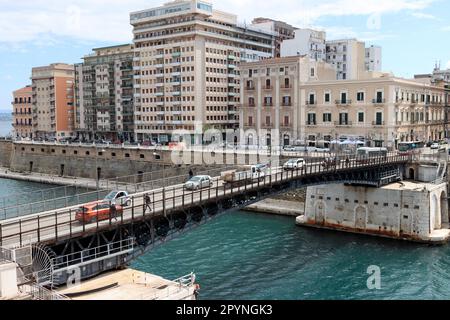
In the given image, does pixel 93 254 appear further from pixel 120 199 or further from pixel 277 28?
pixel 277 28

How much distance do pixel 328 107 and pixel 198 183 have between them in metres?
45.8

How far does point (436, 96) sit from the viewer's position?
8825 centimetres

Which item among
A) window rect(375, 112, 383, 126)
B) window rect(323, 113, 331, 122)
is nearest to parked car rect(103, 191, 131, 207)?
window rect(375, 112, 383, 126)

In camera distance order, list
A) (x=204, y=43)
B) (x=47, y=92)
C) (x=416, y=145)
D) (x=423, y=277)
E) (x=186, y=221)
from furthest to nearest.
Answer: (x=47, y=92) < (x=204, y=43) < (x=416, y=145) < (x=423, y=277) < (x=186, y=221)

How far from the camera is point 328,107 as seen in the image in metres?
76.8

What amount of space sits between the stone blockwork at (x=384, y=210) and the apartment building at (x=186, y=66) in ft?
156

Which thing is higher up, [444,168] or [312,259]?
[444,168]

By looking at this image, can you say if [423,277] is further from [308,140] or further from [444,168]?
[308,140]

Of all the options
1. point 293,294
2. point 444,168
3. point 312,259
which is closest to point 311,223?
point 312,259

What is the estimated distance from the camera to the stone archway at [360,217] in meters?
50.2

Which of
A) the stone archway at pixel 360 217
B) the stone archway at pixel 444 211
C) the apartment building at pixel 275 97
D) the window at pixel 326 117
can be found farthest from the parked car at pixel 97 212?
the apartment building at pixel 275 97

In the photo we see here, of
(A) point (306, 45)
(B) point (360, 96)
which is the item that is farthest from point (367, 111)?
(A) point (306, 45)

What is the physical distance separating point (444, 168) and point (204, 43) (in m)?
54.5

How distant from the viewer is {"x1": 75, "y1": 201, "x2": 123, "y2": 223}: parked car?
78.8 ft
